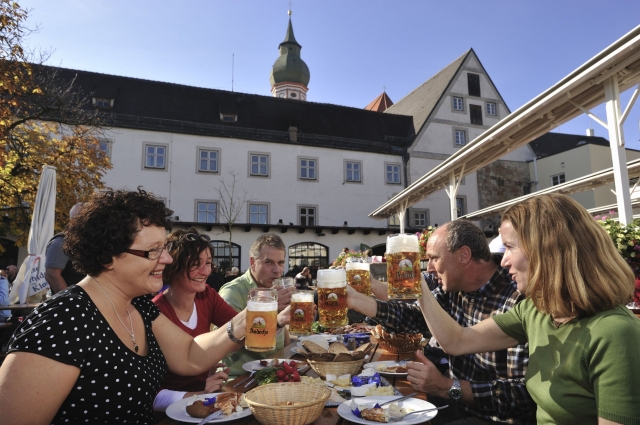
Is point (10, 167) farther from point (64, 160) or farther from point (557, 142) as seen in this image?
point (557, 142)

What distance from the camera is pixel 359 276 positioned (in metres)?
2.12

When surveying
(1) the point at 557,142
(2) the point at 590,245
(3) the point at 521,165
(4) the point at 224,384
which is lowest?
(4) the point at 224,384

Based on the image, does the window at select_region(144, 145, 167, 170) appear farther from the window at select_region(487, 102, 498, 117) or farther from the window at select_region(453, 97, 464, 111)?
the window at select_region(487, 102, 498, 117)

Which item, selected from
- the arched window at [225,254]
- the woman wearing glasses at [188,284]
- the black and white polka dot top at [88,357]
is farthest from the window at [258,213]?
the black and white polka dot top at [88,357]

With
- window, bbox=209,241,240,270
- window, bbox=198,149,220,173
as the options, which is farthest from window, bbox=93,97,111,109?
window, bbox=209,241,240,270

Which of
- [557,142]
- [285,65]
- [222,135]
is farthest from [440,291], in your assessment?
[285,65]

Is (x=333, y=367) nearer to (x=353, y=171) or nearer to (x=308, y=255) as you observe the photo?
(x=308, y=255)

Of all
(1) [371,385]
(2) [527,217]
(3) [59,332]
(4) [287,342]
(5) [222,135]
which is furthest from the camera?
(5) [222,135]

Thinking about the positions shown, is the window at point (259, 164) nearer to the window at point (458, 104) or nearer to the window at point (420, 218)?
the window at point (420, 218)

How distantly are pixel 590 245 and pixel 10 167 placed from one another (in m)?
14.7

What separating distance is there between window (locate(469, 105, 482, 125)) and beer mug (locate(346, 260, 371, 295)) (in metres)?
25.2

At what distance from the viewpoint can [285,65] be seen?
38219mm

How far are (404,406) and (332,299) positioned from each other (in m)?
0.52

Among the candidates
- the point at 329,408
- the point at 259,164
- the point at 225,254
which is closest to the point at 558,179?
the point at 259,164
